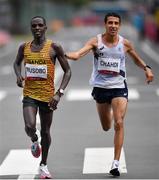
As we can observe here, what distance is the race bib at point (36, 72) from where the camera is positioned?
36.1ft

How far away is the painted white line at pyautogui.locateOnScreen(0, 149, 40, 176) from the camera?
11867 mm

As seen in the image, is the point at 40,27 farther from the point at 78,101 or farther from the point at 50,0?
the point at 50,0

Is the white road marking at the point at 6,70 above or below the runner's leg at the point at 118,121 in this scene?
below

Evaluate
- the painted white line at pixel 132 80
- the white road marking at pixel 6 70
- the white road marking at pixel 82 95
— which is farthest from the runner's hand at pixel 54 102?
the white road marking at pixel 6 70

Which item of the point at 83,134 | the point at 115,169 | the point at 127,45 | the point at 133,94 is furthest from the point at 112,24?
the point at 133,94

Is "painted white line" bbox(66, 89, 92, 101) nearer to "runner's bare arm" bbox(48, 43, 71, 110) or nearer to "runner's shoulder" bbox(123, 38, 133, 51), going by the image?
"runner's shoulder" bbox(123, 38, 133, 51)

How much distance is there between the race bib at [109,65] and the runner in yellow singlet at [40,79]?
0.51 metres

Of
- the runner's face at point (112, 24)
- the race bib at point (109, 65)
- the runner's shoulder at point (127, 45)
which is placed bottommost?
the race bib at point (109, 65)

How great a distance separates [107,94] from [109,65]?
39 centimetres

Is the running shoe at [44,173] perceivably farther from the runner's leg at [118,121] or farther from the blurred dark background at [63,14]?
the blurred dark background at [63,14]

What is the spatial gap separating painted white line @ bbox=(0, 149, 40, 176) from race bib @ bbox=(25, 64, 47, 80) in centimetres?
127

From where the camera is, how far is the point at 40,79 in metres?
11.1

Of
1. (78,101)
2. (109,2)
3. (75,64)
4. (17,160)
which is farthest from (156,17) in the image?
(109,2)

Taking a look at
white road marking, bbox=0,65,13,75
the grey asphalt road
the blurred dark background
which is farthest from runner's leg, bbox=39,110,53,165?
the blurred dark background
